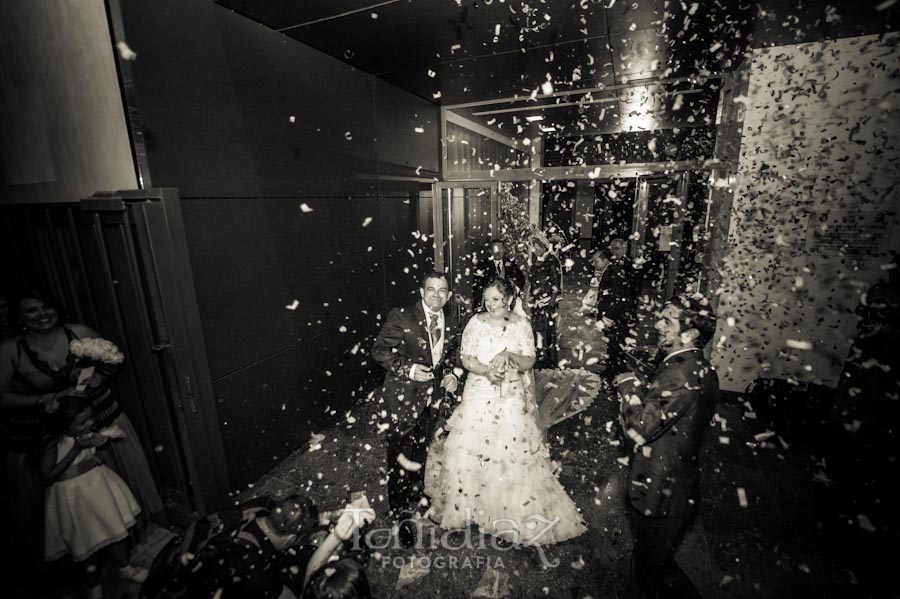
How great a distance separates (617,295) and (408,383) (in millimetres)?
3703

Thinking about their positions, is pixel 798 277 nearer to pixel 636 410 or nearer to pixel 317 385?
pixel 636 410

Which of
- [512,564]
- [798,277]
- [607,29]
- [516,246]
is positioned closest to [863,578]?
[512,564]

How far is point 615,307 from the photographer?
5562 mm

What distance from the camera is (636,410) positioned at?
2.40 metres

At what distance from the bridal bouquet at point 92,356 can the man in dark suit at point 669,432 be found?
3798 mm

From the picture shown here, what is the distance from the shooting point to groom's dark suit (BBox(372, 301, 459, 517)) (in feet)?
10.7

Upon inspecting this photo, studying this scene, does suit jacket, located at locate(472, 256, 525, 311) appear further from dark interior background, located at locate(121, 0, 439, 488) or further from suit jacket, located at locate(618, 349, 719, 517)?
suit jacket, located at locate(618, 349, 719, 517)

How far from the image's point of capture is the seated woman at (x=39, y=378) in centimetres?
268

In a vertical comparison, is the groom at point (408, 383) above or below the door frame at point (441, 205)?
below

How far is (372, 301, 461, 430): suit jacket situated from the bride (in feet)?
1.30

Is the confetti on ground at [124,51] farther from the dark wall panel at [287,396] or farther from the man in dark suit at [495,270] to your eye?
the man in dark suit at [495,270]

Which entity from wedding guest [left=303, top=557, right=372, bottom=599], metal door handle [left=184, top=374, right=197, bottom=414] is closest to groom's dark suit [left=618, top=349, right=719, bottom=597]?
wedding guest [left=303, top=557, right=372, bottom=599]

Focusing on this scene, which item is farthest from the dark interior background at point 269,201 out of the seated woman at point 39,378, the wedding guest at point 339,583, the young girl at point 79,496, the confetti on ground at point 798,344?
the confetti on ground at point 798,344

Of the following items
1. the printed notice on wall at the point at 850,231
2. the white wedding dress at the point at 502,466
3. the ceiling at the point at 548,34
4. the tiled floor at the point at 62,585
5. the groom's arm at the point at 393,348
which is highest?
the ceiling at the point at 548,34
